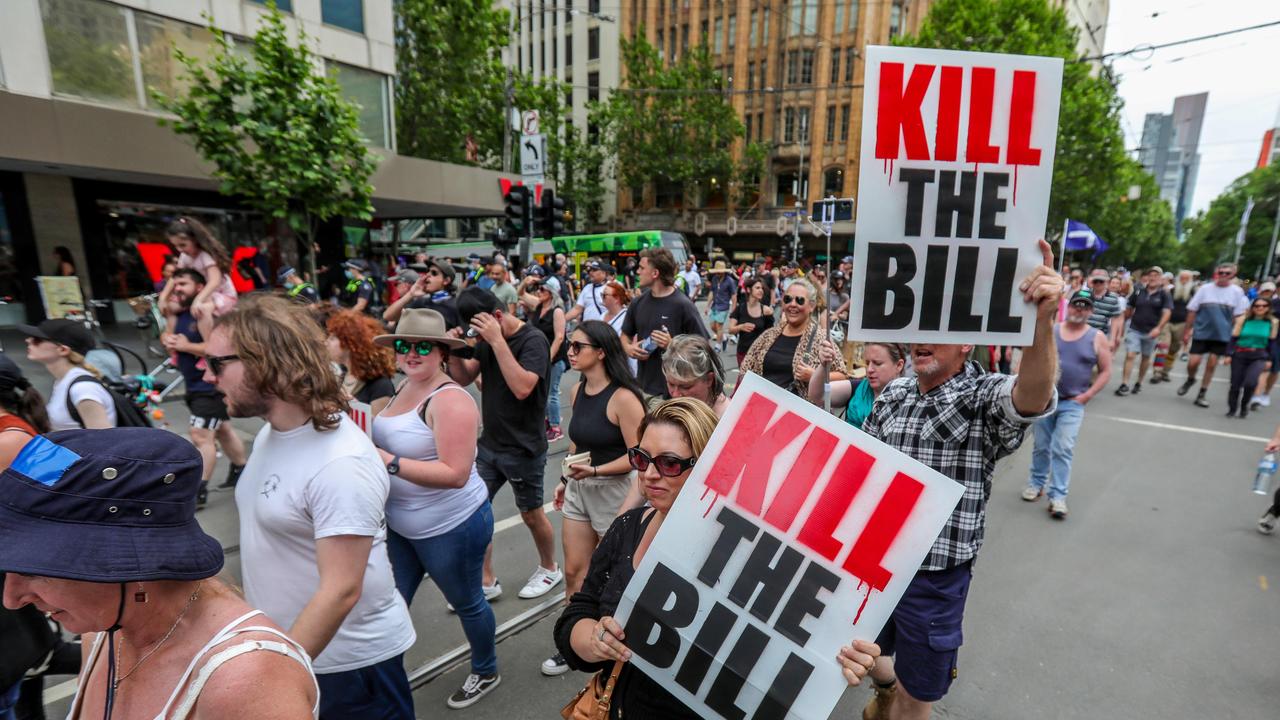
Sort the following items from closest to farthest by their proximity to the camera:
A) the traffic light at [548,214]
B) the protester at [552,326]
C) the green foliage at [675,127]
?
the protester at [552,326] < the traffic light at [548,214] < the green foliage at [675,127]

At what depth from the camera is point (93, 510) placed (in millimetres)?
1068

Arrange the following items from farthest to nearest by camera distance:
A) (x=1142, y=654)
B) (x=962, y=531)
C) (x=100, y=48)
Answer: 1. (x=100, y=48)
2. (x=1142, y=654)
3. (x=962, y=531)

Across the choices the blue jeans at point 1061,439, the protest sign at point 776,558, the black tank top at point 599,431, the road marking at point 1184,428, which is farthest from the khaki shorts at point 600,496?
the road marking at point 1184,428

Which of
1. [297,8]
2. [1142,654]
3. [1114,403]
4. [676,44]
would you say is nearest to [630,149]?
[676,44]

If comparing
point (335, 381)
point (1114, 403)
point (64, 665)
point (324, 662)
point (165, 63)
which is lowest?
point (1114, 403)

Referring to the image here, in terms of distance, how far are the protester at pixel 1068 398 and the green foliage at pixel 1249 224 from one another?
51.6 meters

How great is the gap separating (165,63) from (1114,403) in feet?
64.1

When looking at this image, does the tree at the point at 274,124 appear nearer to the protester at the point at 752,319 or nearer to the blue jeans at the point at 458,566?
the protester at the point at 752,319

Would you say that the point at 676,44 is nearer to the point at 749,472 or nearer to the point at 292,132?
the point at 292,132

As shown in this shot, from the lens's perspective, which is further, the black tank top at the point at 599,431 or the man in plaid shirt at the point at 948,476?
the black tank top at the point at 599,431

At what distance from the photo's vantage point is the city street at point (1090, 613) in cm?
299

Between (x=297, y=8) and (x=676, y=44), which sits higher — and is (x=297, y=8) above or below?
below

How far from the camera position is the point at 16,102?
10320 millimetres

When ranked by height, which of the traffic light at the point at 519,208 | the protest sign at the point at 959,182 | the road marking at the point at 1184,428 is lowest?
the road marking at the point at 1184,428
